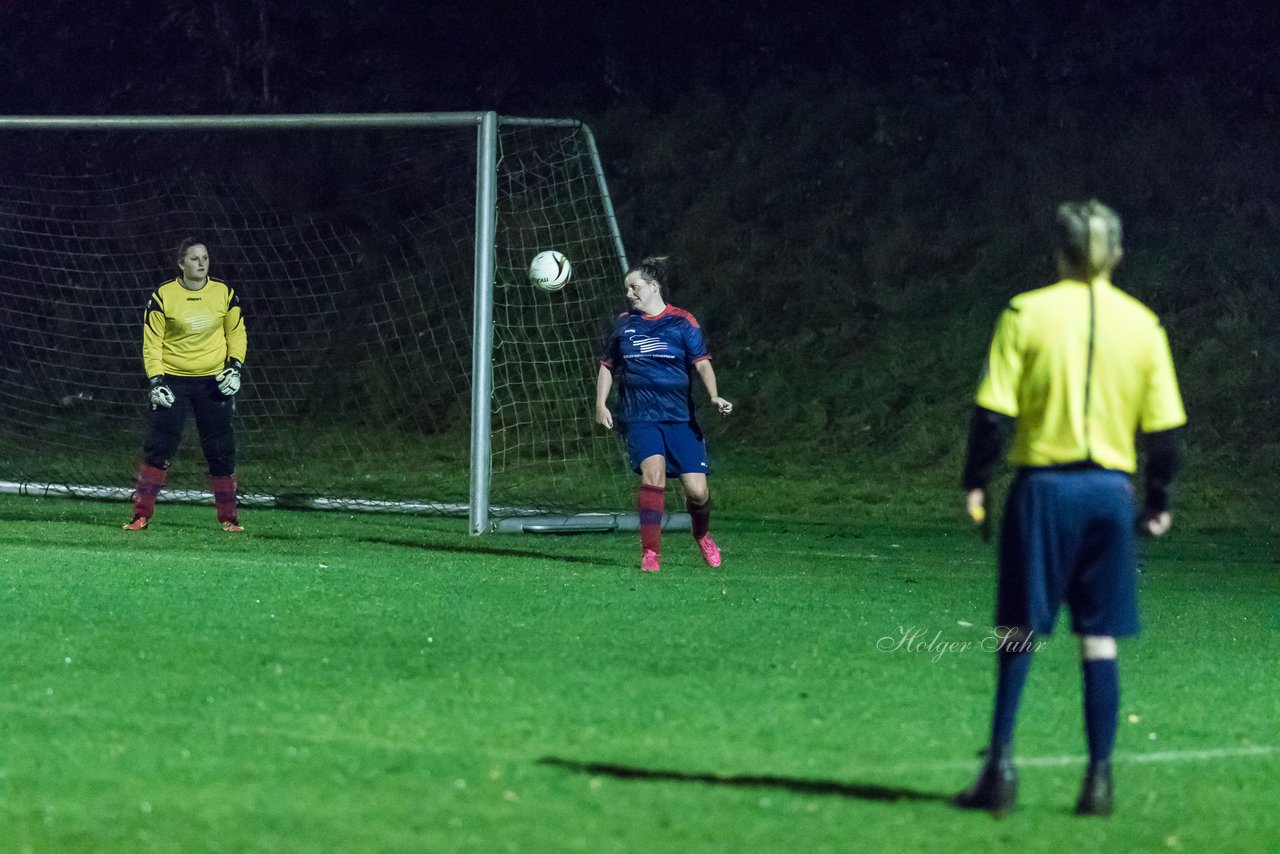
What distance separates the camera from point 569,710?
5.96 m

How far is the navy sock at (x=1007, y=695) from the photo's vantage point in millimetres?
4672

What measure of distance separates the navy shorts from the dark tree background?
40.0 ft

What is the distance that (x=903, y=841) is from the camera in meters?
4.41

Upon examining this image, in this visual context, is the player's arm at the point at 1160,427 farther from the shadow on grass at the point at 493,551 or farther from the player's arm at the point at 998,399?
the shadow on grass at the point at 493,551

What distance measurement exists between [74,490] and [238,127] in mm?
3521

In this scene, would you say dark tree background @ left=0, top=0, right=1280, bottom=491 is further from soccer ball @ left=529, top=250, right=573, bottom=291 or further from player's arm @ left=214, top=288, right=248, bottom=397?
player's arm @ left=214, top=288, right=248, bottom=397

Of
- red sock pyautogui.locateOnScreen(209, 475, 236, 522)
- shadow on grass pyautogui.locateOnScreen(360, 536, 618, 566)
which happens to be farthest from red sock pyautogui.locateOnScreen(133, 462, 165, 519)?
shadow on grass pyautogui.locateOnScreen(360, 536, 618, 566)

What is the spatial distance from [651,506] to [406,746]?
487 cm

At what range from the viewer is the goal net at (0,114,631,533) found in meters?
17.3

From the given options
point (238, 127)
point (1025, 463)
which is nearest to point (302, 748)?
point (1025, 463)

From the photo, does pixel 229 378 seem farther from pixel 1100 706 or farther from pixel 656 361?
pixel 1100 706

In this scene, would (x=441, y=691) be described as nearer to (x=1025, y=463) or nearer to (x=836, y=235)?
(x=1025, y=463)

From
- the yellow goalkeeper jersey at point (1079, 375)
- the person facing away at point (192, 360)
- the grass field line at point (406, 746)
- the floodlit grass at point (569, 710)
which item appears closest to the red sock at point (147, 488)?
the person facing away at point (192, 360)

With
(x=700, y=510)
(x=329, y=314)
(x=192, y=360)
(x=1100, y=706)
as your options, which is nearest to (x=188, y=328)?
(x=192, y=360)
